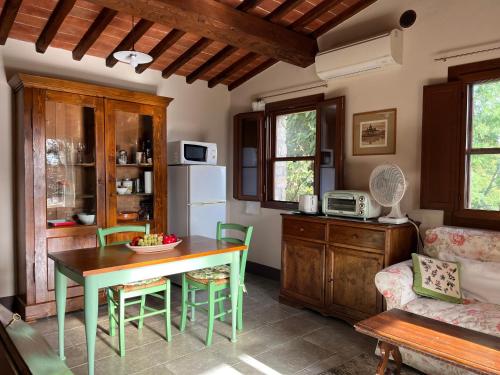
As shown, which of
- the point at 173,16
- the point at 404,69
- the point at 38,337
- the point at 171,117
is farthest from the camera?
the point at 171,117

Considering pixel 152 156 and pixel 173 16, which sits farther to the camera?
pixel 152 156

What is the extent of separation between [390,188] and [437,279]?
2.59 ft

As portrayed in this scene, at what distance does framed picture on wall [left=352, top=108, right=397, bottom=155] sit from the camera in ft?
11.4

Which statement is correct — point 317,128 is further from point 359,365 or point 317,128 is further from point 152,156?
point 359,365

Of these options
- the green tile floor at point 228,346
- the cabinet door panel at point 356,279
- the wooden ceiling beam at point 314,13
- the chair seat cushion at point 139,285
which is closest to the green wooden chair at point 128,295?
the chair seat cushion at point 139,285

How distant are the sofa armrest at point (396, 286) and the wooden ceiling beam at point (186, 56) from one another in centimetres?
276

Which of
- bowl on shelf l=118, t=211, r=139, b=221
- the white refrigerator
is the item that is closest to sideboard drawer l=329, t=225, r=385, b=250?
the white refrigerator

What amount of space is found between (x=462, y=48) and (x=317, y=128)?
149cm

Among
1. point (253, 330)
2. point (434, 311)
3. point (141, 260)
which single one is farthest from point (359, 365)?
point (141, 260)

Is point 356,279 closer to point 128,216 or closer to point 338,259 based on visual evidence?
point 338,259

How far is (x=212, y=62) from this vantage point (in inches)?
171

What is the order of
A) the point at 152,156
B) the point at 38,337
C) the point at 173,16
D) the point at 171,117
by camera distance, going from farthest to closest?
the point at 171,117, the point at 152,156, the point at 173,16, the point at 38,337

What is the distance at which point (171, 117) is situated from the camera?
4.60m

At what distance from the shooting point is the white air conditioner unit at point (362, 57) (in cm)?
326
